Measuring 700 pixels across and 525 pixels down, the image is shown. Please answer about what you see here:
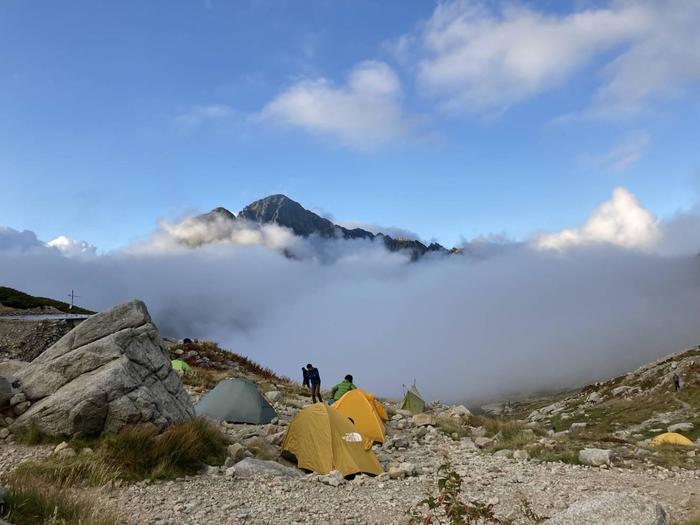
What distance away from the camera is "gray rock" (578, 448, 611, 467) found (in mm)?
14906

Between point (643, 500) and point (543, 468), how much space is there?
24.2 feet

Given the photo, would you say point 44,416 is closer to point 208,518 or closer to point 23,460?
point 23,460

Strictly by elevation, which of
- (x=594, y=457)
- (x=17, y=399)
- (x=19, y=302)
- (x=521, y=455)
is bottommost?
(x=521, y=455)

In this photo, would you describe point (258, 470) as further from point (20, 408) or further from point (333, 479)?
point (20, 408)

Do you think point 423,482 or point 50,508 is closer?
point 50,508

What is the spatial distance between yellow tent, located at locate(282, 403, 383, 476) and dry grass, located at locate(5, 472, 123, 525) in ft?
24.1

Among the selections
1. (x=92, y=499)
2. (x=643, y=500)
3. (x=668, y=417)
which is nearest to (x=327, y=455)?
(x=92, y=499)

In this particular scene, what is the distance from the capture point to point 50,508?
718 cm

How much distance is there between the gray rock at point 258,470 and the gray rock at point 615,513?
7001 millimetres

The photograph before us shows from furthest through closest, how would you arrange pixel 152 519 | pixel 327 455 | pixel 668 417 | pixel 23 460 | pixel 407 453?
1. pixel 668 417
2. pixel 407 453
3. pixel 327 455
4. pixel 23 460
5. pixel 152 519

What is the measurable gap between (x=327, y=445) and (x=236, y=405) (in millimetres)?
6466

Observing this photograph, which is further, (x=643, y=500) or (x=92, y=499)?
(x=92, y=499)

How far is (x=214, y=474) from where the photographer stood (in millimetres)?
11945

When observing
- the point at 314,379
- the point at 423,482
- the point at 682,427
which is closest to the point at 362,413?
the point at 314,379
